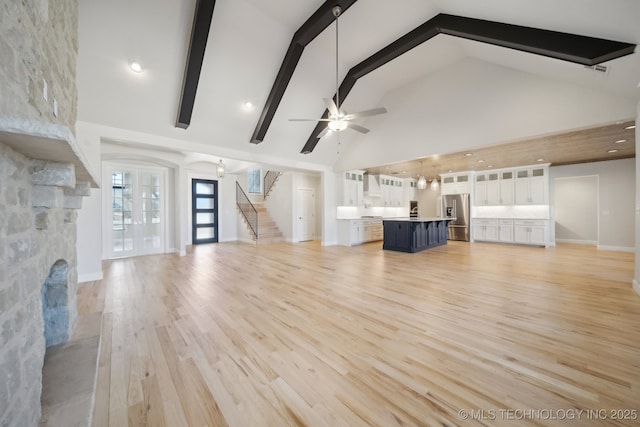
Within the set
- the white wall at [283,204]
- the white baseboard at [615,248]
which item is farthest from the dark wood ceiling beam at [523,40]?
the white baseboard at [615,248]

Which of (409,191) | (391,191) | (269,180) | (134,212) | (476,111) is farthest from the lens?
(409,191)

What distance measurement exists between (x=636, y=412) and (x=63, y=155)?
3709 millimetres

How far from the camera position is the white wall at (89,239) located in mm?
4282

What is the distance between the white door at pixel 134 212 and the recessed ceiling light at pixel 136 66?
11.5 ft

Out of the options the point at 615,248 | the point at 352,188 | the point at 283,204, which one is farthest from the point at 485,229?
the point at 283,204

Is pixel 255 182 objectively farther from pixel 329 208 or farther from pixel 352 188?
pixel 352 188

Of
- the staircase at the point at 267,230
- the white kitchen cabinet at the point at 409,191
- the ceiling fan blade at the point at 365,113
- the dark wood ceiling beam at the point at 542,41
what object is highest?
the dark wood ceiling beam at the point at 542,41

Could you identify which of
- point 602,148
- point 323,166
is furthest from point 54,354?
point 602,148

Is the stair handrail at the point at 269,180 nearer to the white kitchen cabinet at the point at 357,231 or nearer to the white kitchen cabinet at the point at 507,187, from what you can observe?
the white kitchen cabinet at the point at 357,231

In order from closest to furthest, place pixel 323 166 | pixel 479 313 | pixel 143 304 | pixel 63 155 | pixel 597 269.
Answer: pixel 63 155 → pixel 479 313 → pixel 143 304 → pixel 597 269 → pixel 323 166

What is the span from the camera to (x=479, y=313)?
280cm

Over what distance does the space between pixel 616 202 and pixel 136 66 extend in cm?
1270

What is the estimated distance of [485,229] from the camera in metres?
8.98

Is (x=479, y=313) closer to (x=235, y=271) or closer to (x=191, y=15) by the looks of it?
(x=235, y=271)
